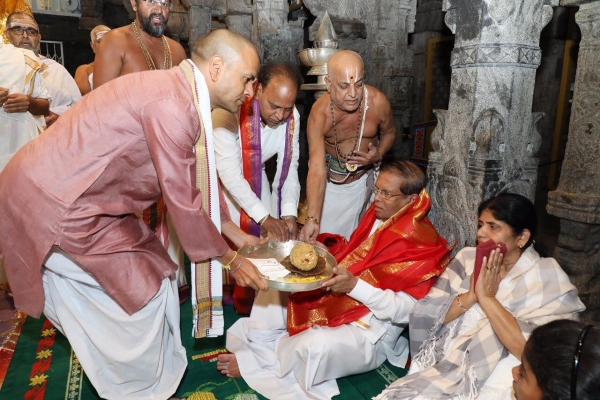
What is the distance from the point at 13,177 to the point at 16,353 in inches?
66.0

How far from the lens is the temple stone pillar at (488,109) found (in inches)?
112

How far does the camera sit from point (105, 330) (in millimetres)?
2186

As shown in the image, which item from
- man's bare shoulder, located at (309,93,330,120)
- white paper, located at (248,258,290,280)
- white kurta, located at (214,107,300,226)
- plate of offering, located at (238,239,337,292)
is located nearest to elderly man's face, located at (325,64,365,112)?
man's bare shoulder, located at (309,93,330,120)

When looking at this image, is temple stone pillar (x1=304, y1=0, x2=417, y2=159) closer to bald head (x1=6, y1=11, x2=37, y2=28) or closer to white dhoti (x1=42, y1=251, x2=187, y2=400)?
bald head (x1=6, y1=11, x2=37, y2=28)

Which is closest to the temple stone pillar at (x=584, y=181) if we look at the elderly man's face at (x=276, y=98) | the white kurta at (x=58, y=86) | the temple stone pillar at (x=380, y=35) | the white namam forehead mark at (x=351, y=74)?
the white namam forehead mark at (x=351, y=74)

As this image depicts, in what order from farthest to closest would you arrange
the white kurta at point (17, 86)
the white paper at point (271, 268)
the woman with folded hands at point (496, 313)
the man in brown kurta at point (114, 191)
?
the white kurta at point (17, 86) → the white paper at point (271, 268) → the woman with folded hands at point (496, 313) → the man in brown kurta at point (114, 191)

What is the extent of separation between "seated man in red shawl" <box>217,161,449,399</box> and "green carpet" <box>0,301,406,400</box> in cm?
9

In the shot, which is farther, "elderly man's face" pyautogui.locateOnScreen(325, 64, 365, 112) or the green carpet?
"elderly man's face" pyautogui.locateOnScreen(325, 64, 365, 112)

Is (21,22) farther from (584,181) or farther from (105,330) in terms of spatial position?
(584,181)

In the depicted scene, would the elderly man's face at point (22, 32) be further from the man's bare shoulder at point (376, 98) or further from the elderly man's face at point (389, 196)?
the elderly man's face at point (389, 196)

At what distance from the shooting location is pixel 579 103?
3.43 m

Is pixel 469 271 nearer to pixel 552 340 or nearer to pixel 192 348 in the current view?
pixel 552 340

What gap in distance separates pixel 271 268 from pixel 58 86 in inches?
130

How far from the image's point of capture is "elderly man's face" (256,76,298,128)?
3169 millimetres
